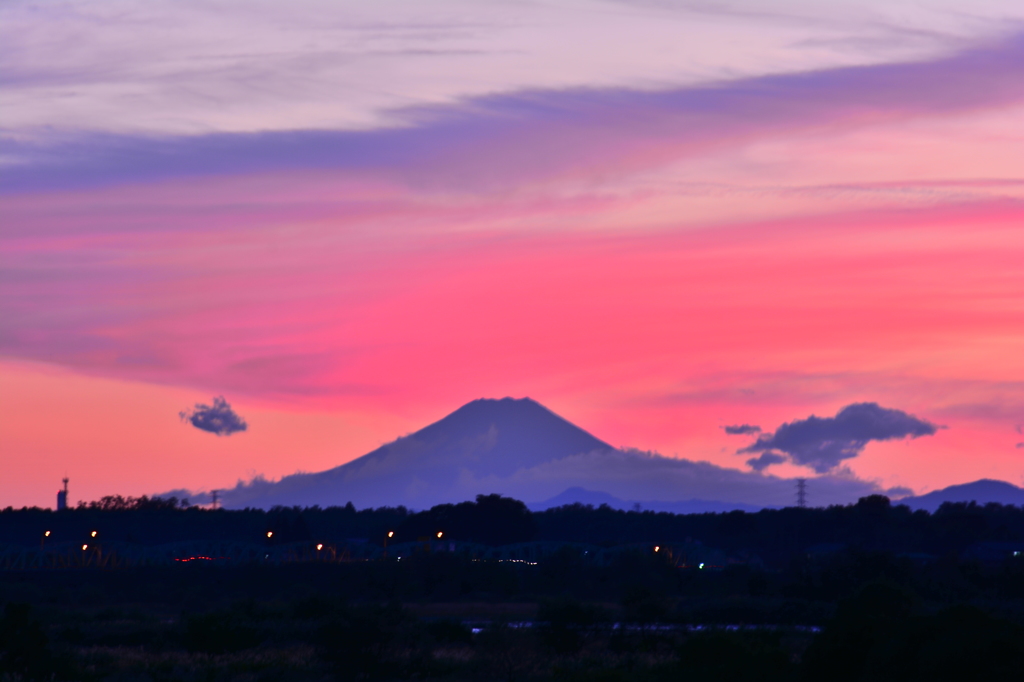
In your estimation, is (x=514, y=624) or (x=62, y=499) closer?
(x=514, y=624)

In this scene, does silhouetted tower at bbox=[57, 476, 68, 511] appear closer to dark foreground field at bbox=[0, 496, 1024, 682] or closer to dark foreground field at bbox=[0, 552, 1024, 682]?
dark foreground field at bbox=[0, 496, 1024, 682]

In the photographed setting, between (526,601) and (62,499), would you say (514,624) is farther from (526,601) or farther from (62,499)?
(62,499)

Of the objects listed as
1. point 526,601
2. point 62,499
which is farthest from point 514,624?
point 62,499

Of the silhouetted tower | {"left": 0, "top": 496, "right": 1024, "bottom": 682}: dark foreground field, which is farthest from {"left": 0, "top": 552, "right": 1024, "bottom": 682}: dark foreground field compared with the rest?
the silhouetted tower

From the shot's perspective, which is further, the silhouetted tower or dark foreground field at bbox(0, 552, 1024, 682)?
the silhouetted tower

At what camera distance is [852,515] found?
157500 mm

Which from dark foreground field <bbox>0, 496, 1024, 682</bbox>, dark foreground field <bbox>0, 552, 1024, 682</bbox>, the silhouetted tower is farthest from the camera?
the silhouetted tower

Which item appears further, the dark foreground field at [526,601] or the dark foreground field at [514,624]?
the dark foreground field at [526,601]

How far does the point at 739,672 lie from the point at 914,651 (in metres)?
6.34

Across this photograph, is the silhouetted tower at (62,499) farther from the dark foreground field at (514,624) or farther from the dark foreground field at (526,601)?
the dark foreground field at (514,624)

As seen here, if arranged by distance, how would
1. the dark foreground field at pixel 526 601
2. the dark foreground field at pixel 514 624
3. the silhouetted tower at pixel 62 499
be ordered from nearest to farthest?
1. the dark foreground field at pixel 514 624
2. the dark foreground field at pixel 526 601
3. the silhouetted tower at pixel 62 499

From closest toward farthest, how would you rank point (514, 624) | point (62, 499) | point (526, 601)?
point (514, 624)
point (526, 601)
point (62, 499)

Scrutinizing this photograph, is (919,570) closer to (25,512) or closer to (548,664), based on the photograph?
(548,664)

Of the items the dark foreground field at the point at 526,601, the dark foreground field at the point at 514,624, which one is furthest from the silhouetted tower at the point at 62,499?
the dark foreground field at the point at 514,624
